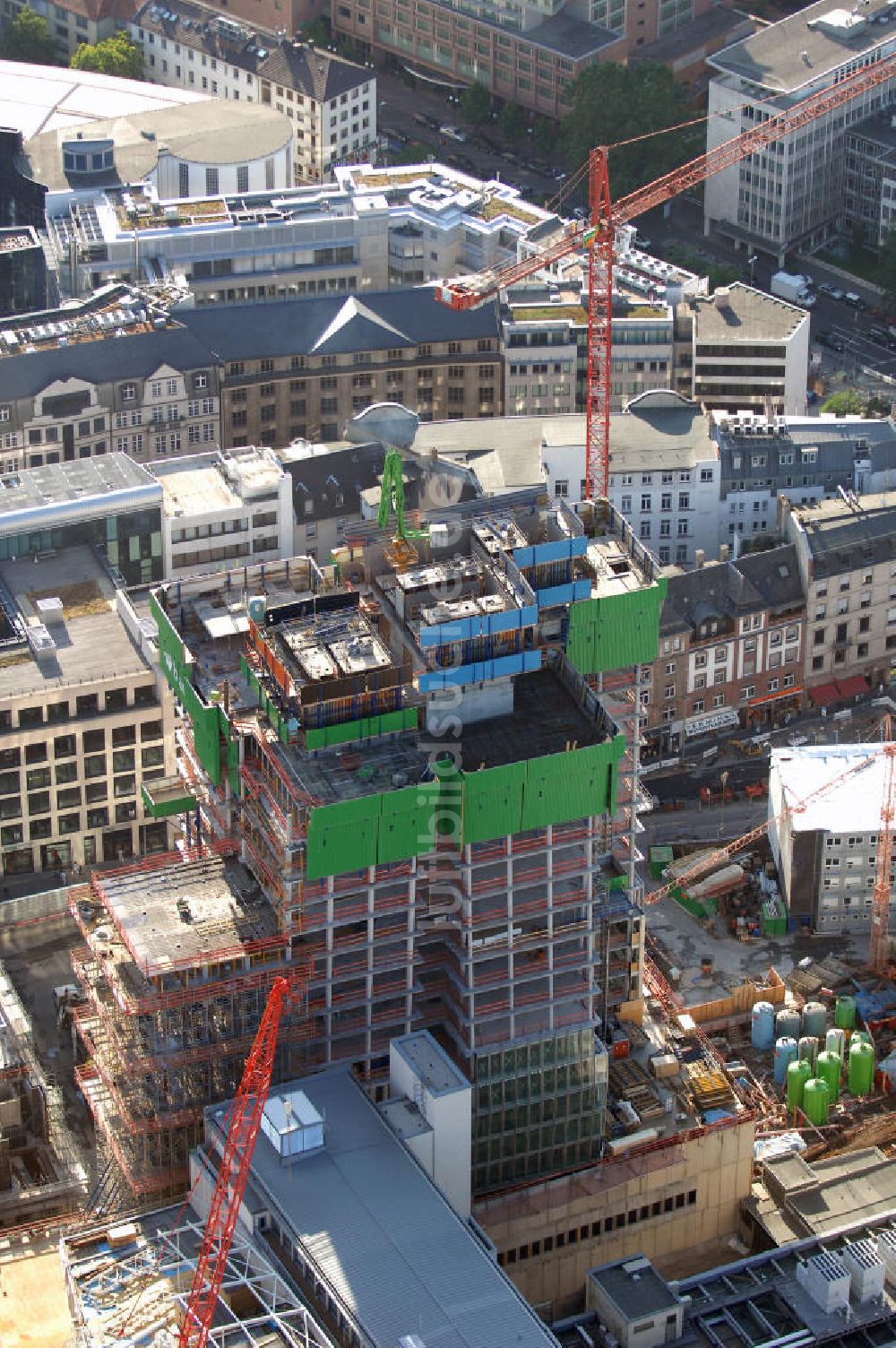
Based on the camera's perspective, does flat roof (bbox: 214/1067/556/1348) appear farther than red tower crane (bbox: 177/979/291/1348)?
No

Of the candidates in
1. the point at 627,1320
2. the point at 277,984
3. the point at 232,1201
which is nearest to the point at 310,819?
the point at 277,984

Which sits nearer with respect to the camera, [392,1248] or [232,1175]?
[392,1248]

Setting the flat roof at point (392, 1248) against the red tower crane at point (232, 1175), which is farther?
the red tower crane at point (232, 1175)

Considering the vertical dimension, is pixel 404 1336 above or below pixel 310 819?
below

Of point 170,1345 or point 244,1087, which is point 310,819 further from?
point 170,1345
